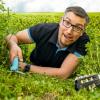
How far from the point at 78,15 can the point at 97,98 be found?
230cm

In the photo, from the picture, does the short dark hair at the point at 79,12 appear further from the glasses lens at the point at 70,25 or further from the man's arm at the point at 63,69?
the man's arm at the point at 63,69

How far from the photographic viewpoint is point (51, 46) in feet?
27.8

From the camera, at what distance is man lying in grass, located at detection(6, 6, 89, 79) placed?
789 centimetres

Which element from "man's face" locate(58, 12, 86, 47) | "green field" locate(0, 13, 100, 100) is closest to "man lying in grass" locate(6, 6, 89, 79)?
"man's face" locate(58, 12, 86, 47)

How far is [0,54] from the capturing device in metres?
8.07

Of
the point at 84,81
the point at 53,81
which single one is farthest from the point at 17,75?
the point at 84,81

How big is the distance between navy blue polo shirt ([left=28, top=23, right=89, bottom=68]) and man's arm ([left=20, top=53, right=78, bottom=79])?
162 millimetres

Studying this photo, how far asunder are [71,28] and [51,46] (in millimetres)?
798

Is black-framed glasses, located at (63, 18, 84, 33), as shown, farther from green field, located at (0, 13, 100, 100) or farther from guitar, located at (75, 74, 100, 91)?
guitar, located at (75, 74, 100, 91)

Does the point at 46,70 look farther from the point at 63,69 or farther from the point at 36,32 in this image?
the point at 36,32

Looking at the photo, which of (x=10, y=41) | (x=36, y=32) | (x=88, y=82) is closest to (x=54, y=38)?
(x=36, y=32)

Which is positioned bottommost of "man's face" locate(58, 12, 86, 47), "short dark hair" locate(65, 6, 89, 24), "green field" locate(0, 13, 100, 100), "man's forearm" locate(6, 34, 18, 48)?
"green field" locate(0, 13, 100, 100)

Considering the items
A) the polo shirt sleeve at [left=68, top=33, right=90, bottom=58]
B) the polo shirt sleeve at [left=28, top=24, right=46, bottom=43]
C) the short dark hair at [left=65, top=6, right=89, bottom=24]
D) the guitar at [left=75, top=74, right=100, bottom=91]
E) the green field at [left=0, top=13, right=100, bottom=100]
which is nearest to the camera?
the green field at [left=0, top=13, right=100, bottom=100]

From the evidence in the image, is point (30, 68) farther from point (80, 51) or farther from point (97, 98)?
point (97, 98)
